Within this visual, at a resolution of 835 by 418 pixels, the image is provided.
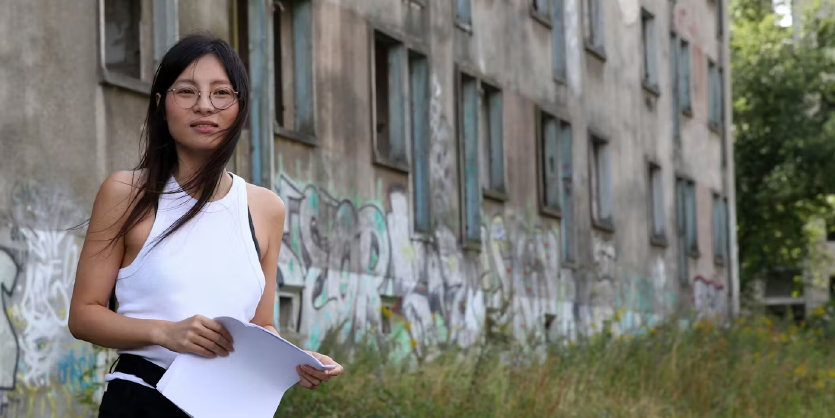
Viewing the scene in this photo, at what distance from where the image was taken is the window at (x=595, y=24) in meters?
24.2

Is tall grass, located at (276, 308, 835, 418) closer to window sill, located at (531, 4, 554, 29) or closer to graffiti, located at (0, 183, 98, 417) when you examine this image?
graffiti, located at (0, 183, 98, 417)

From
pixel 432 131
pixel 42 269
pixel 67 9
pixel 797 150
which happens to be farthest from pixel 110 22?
pixel 797 150

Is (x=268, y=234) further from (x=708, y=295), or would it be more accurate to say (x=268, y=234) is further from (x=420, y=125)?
(x=708, y=295)

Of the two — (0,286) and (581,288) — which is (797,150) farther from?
(0,286)

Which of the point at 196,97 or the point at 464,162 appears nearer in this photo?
the point at 196,97

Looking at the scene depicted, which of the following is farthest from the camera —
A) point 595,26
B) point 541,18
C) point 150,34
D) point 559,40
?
point 595,26

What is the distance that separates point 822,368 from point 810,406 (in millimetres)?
2526

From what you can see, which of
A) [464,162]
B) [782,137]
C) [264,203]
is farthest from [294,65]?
[782,137]

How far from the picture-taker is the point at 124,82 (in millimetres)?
11453

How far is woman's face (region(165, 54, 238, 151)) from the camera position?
3.05 m

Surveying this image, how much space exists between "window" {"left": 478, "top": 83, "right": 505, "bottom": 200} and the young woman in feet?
55.2

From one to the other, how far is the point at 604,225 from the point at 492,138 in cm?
476

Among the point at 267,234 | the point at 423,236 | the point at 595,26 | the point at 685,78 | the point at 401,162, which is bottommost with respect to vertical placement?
the point at 267,234

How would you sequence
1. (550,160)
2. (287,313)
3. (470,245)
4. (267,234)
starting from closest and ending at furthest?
(267,234), (287,313), (470,245), (550,160)
